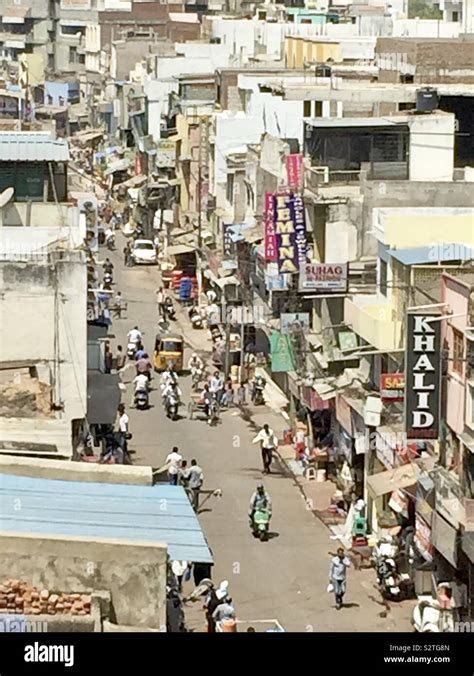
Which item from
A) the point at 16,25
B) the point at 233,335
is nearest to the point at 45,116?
the point at 16,25


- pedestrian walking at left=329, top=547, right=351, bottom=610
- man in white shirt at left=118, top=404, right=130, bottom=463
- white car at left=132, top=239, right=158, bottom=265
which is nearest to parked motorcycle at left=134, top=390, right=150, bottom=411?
man in white shirt at left=118, top=404, right=130, bottom=463

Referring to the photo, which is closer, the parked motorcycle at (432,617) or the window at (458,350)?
the parked motorcycle at (432,617)

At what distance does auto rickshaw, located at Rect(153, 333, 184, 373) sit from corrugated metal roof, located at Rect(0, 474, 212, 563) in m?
23.2

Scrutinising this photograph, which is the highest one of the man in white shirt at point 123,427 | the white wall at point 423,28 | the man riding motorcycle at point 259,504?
the white wall at point 423,28

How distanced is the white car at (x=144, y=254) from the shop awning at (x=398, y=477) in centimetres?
3656

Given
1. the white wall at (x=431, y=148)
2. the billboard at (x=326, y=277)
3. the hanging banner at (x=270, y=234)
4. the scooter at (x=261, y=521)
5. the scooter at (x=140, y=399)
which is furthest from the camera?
the scooter at (x=140, y=399)

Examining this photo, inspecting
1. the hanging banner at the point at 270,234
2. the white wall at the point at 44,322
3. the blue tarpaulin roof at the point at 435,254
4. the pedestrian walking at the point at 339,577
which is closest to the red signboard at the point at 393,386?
the blue tarpaulin roof at the point at 435,254

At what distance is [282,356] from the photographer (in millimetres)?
41969

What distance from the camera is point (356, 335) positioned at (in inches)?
1462

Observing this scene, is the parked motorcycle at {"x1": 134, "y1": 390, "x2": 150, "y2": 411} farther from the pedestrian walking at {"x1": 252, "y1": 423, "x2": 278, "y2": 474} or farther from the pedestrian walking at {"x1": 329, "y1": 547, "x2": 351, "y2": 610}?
the pedestrian walking at {"x1": 329, "y1": 547, "x2": 351, "y2": 610}

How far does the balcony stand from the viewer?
33.8 m

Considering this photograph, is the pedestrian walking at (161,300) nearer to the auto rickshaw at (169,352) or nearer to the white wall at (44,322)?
the auto rickshaw at (169,352)

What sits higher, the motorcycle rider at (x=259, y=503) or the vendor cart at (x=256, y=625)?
the vendor cart at (x=256, y=625)

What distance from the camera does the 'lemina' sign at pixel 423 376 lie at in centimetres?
2866
